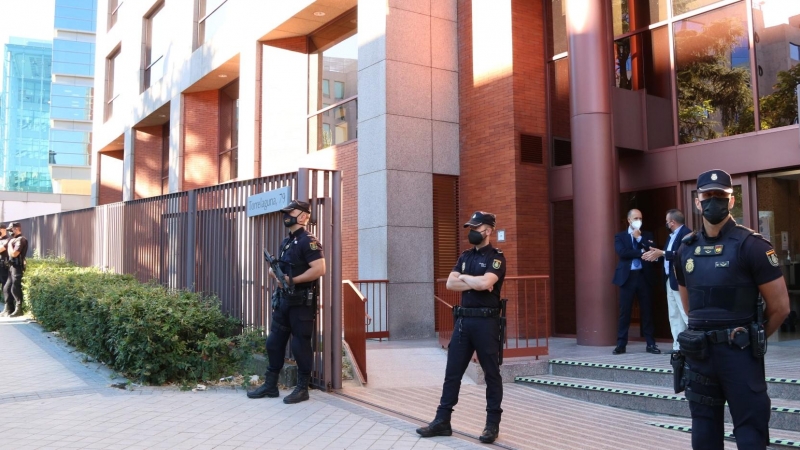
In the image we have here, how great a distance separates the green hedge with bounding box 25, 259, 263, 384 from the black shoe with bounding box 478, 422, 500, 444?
337 cm

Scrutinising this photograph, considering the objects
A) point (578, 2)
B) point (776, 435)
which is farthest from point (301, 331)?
point (578, 2)

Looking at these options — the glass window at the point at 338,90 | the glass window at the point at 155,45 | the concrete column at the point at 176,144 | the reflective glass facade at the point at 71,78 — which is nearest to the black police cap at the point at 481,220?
the glass window at the point at 338,90

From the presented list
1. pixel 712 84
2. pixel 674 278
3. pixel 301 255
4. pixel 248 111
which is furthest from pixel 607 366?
pixel 248 111

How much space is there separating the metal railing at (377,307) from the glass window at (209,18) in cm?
1097

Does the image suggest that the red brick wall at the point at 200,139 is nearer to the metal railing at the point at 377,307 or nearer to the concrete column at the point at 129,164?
the concrete column at the point at 129,164

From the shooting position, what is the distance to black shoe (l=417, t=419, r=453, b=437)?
577 cm

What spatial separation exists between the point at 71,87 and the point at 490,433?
7267 centimetres

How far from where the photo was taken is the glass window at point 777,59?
9602mm

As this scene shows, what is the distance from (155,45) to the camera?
24.8 metres

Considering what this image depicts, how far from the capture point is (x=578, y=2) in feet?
35.3

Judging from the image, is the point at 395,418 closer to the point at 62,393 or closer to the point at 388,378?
the point at 388,378

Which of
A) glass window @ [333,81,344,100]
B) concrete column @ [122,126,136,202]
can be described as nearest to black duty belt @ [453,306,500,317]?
glass window @ [333,81,344,100]

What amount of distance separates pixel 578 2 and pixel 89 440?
899 cm

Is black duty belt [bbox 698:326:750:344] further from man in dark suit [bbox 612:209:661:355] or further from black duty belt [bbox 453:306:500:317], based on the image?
man in dark suit [bbox 612:209:661:355]
